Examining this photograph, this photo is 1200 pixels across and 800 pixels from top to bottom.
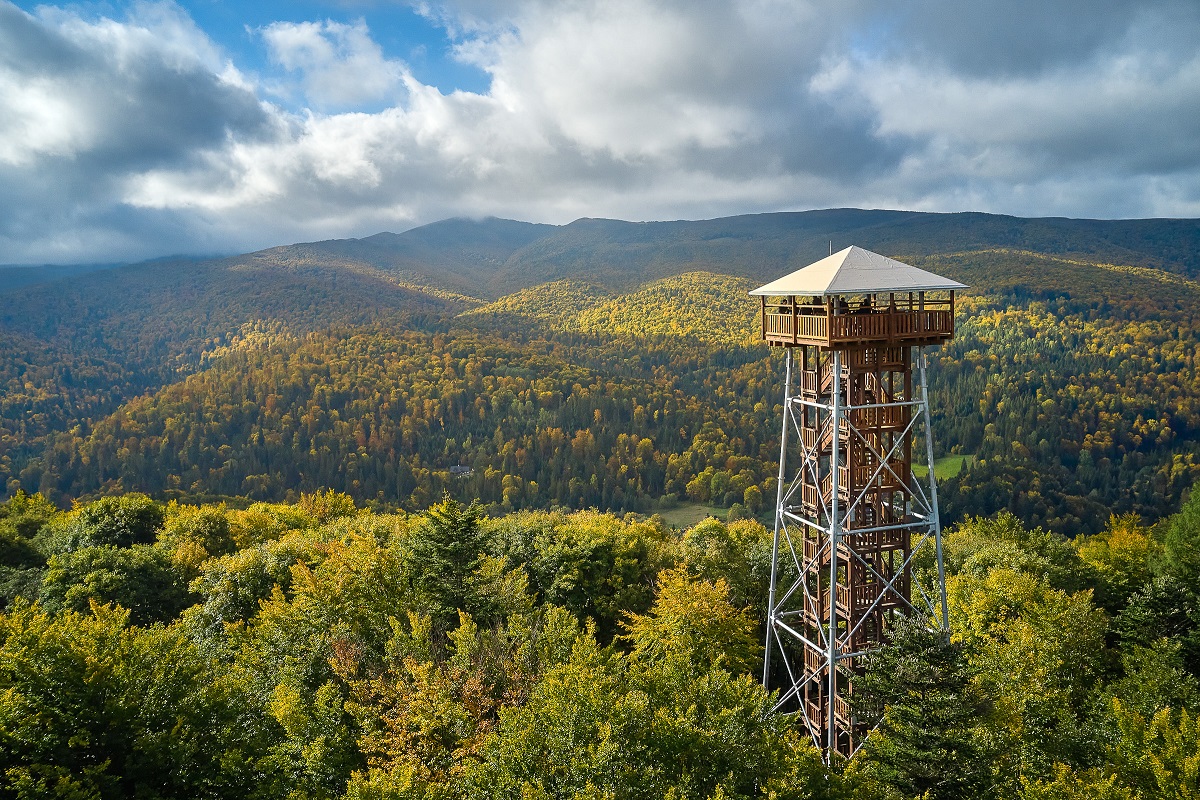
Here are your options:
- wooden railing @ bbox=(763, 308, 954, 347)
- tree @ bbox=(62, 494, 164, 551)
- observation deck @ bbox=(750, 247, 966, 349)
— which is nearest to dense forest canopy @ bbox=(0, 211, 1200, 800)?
tree @ bbox=(62, 494, 164, 551)

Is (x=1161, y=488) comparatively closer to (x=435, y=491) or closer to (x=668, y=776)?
(x=435, y=491)

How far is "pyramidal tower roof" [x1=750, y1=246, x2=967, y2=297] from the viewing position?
2095 centimetres

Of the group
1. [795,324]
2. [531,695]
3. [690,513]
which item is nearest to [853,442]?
[795,324]

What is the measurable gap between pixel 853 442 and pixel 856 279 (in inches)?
192

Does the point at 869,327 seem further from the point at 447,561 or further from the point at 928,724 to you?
the point at 447,561

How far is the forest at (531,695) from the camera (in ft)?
51.4

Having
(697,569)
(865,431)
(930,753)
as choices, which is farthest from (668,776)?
(697,569)

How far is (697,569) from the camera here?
1471 inches

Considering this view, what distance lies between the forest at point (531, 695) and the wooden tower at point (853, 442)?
7.95ft

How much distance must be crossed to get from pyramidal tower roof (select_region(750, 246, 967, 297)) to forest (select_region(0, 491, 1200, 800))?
29.4 ft

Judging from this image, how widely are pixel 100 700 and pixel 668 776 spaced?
13314mm

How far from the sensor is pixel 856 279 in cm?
2155

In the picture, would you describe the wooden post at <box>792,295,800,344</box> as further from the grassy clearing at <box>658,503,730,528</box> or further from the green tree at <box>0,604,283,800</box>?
the grassy clearing at <box>658,503,730,528</box>

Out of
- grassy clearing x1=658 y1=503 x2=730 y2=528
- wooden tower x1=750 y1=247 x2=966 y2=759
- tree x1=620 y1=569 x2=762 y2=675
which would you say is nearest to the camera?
wooden tower x1=750 y1=247 x2=966 y2=759
